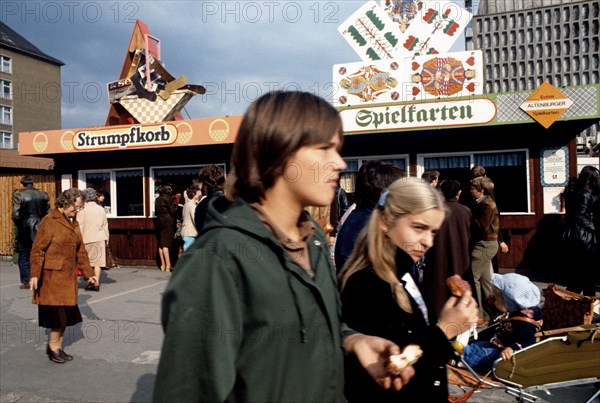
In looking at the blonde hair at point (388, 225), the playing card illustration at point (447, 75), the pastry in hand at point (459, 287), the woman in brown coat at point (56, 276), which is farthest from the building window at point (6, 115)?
the pastry in hand at point (459, 287)

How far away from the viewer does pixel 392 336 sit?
1.79m

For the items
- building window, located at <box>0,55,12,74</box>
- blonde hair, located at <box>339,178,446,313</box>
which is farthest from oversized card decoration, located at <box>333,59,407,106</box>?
building window, located at <box>0,55,12,74</box>

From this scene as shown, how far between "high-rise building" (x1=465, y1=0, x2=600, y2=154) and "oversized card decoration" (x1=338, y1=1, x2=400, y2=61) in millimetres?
87859

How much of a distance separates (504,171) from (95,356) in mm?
8647

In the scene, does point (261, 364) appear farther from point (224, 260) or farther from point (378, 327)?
point (378, 327)

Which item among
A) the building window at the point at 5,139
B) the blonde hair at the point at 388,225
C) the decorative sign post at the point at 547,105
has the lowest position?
the blonde hair at the point at 388,225

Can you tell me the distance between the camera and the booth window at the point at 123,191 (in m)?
12.9

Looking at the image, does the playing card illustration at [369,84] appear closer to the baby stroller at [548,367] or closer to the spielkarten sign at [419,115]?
the spielkarten sign at [419,115]

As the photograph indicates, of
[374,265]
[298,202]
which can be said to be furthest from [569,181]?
[298,202]

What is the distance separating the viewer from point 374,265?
196 centimetres

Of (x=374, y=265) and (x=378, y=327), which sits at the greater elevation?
(x=374, y=265)

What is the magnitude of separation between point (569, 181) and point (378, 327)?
30.9 feet

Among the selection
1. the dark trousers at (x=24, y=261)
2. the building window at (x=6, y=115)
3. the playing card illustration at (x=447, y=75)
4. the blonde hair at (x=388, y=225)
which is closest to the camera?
the blonde hair at (x=388, y=225)

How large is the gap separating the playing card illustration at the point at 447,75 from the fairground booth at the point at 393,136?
0.02 meters
